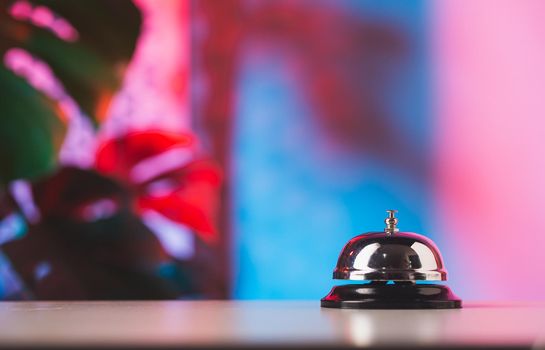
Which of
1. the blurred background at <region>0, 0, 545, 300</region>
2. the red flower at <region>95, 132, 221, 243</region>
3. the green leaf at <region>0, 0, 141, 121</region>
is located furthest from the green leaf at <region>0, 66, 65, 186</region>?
the blurred background at <region>0, 0, 545, 300</region>

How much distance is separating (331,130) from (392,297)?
6.39ft

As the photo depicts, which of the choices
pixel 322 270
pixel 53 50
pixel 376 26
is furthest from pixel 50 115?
pixel 376 26

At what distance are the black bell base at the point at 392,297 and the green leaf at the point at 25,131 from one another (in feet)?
2.86

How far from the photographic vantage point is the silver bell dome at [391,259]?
71 centimetres

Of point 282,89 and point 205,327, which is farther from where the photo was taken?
point 282,89

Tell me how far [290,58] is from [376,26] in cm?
33

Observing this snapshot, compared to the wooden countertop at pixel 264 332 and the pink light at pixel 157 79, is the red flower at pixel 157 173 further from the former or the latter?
the wooden countertop at pixel 264 332

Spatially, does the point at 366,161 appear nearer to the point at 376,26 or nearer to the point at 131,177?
the point at 376,26

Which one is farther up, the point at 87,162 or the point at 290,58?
the point at 290,58

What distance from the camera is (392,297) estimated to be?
68 centimetres

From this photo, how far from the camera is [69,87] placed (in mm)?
1617

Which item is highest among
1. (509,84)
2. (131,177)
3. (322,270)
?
(509,84)

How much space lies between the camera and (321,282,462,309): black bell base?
2.20 ft

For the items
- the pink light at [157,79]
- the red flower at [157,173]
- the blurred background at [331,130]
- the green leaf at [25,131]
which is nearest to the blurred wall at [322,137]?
the blurred background at [331,130]
